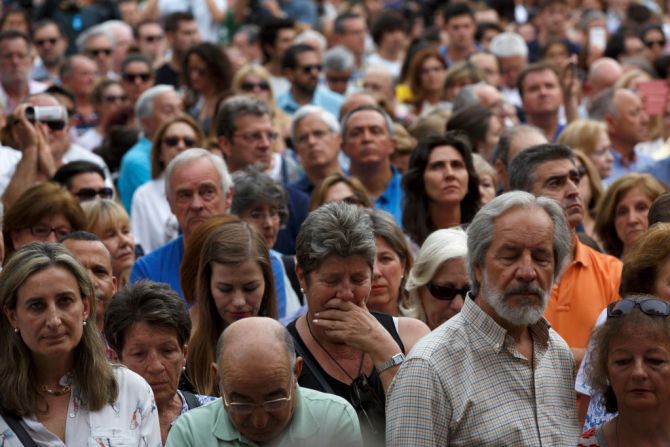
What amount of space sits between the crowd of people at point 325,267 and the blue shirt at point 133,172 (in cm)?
2

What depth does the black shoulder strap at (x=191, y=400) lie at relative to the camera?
5.99 m

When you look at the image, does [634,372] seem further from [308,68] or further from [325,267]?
[308,68]

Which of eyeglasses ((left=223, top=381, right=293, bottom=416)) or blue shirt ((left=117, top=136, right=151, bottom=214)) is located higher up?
eyeglasses ((left=223, top=381, right=293, bottom=416))

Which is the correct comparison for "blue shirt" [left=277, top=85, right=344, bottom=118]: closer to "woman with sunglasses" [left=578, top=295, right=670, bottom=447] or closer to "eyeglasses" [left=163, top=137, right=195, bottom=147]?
"eyeglasses" [left=163, top=137, right=195, bottom=147]

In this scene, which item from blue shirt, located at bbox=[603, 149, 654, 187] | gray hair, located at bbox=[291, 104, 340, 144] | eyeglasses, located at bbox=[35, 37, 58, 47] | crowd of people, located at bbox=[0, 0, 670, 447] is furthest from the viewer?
eyeglasses, located at bbox=[35, 37, 58, 47]

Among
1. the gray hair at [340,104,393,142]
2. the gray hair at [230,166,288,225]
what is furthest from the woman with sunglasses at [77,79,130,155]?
the gray hair at [230,166,288,225]

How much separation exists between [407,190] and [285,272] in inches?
47.2

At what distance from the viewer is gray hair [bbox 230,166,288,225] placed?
8414 millimetres

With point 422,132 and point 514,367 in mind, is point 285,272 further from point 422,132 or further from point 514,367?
point 422,132

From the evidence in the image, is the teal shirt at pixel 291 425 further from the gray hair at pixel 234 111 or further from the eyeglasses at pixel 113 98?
the eyeglasses at pixel 113 98

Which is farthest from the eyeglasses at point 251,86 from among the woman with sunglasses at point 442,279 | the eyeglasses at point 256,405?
the eyeglasses at point 256,405

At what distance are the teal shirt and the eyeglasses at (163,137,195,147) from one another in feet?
16.6

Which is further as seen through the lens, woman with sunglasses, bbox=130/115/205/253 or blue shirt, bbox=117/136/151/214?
blue shirt, bbox=117/136/151/214

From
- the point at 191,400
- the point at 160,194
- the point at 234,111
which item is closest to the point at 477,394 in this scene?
the point at 191,400
